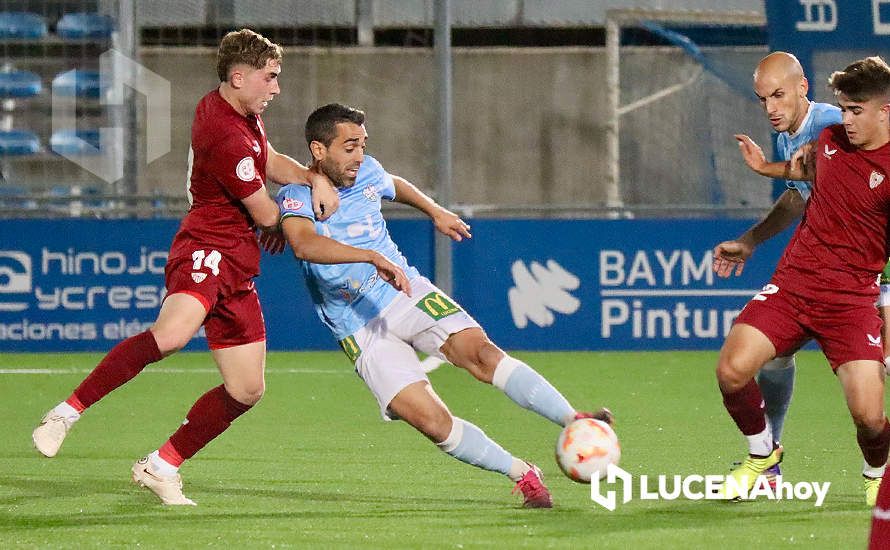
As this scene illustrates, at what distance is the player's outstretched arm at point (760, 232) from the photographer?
21.0 feet

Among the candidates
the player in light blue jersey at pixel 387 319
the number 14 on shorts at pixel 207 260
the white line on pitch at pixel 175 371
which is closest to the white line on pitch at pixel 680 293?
the white line on pitch at pixel 175 371

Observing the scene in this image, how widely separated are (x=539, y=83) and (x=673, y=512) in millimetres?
9679

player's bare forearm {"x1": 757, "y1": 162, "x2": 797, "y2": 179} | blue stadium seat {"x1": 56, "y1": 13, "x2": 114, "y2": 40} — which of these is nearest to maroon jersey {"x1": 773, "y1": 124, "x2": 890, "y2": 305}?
player's bare forearm {"x1": 757, "y1": 162, "x2": 797, "y2": 179}

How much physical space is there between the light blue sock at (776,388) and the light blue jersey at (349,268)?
1.56m

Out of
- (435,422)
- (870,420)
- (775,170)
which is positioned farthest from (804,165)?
(435,422)

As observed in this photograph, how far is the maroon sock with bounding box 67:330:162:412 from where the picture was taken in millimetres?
6094

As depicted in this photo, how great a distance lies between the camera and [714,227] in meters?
13.0

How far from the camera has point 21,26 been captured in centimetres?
1378

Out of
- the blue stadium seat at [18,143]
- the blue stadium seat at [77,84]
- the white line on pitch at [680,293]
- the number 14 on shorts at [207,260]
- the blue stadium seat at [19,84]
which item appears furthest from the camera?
the blue stadium seat at [19,84]

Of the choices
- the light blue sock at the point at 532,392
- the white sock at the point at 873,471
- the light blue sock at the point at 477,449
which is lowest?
the white sock at the point at 873,471

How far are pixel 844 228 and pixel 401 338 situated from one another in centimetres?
180

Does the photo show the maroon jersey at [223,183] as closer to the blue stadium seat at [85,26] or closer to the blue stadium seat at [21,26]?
the blue stadium seat at [85,26]

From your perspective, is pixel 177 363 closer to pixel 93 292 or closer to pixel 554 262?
pixel 93 292

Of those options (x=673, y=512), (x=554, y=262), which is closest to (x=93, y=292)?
(x=554, y=262)
